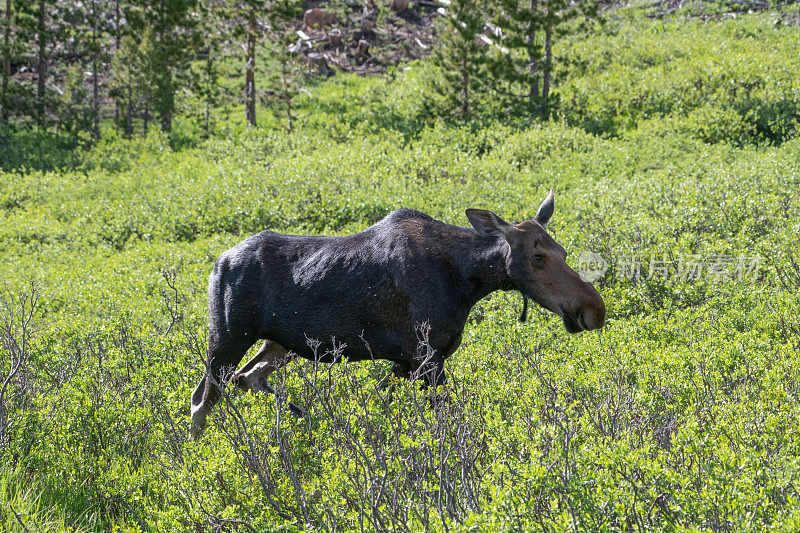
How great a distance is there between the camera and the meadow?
3.99 m

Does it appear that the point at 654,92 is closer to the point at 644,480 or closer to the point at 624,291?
the point at 624,291

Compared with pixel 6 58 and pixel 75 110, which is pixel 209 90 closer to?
pixel 75 110

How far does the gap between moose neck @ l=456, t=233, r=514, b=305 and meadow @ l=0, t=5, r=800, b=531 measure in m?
0.92

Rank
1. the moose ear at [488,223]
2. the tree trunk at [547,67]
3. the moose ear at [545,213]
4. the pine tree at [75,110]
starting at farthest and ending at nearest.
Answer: the pine tree at [75,110], the tree trunk at [547,67], the moose ear at [545,213], the moose ear at [488,223]

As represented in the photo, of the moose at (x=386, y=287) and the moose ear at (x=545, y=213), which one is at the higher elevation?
the moose ear at (x=545, y=213)

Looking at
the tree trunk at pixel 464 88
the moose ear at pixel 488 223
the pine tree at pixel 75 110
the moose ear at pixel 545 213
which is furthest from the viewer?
the pine tree at pixel 75 110

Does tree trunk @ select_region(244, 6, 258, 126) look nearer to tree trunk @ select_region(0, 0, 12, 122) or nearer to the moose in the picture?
tree trunk @ select_region(0, 0, 12, 122)

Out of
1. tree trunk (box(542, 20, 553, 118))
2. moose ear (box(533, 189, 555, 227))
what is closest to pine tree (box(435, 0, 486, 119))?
tree trunk (box(542, 20, 553, 118))

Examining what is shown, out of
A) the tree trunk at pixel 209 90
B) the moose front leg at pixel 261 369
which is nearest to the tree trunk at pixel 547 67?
the tree trunk at pixel 209 90

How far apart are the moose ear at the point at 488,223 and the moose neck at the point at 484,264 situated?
137 mm

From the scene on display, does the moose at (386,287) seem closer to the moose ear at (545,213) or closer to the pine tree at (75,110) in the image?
the moose ear at (545,213)

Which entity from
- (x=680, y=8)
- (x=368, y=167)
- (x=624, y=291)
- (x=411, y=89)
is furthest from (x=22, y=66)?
(x=624, y=291)

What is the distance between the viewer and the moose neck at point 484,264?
5.90 metres

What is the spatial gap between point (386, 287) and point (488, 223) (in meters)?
1.01
